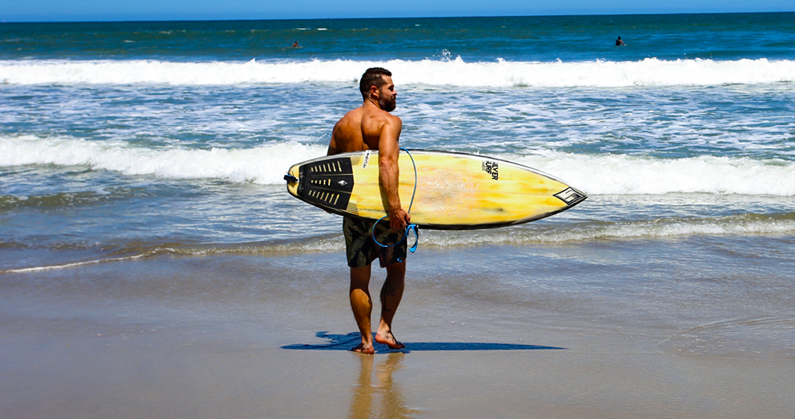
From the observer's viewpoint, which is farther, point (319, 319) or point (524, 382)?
point (319, 319)

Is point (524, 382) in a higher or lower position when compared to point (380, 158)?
lower

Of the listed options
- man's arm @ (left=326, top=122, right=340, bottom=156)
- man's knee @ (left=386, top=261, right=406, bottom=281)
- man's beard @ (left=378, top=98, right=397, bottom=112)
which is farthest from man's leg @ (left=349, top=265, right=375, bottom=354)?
man's beard @ (left=378, top=98, right=397, bottom=112)

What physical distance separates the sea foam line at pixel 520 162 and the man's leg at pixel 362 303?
4559mm

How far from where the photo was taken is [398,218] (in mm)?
3033

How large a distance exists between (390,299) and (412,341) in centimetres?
28

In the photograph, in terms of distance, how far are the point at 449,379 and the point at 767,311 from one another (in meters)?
2.04

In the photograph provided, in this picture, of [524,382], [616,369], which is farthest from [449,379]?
[616,369]

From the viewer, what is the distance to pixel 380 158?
3008mm

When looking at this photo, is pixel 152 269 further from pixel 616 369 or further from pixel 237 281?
pixel 616 369

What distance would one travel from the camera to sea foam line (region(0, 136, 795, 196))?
Answer: 23.4 feet

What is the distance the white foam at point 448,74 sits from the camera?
17.4m

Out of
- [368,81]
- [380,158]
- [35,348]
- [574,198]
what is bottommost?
[35,348]

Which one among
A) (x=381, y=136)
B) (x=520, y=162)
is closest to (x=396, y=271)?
(x=381, y=136)

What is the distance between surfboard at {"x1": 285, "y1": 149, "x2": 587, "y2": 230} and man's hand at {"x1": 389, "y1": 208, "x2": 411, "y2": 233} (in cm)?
11
